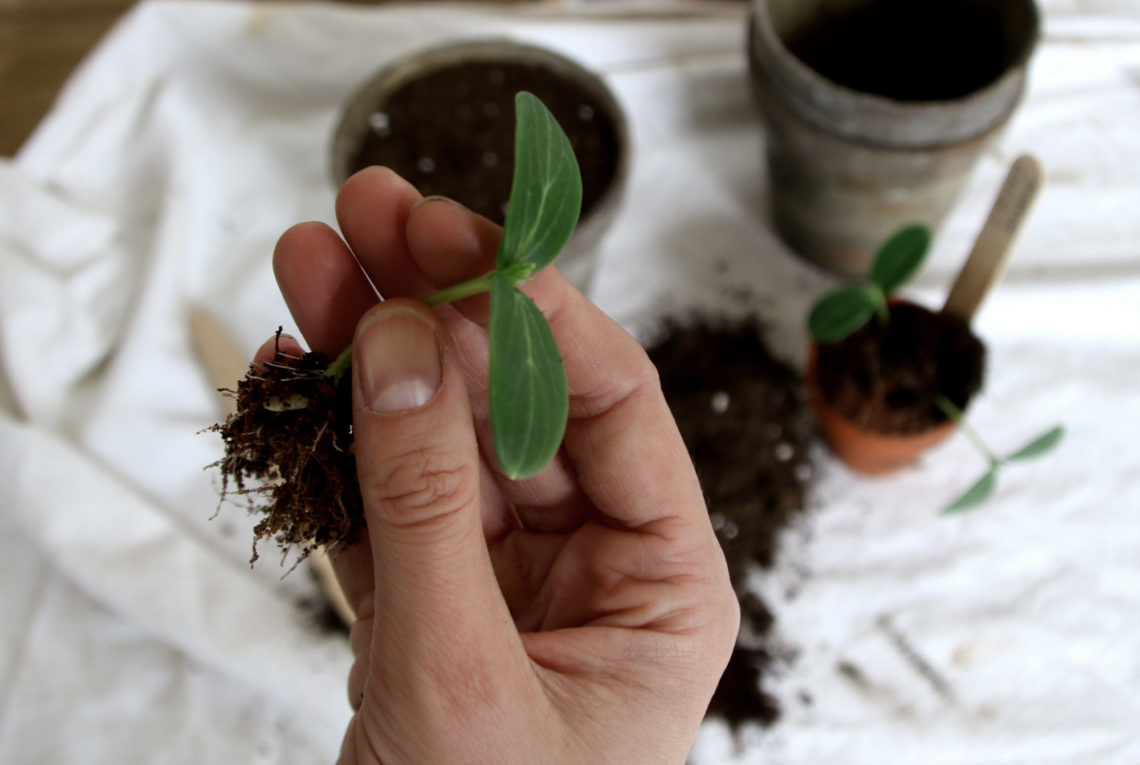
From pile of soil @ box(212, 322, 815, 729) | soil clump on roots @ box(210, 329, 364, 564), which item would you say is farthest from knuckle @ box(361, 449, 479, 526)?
pile of soil @ box(212, 322, 815, 729)

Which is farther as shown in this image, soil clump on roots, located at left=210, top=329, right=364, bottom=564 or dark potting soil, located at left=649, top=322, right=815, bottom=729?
dark potting soil, located at left=649, top=322, right=815, bottom=729

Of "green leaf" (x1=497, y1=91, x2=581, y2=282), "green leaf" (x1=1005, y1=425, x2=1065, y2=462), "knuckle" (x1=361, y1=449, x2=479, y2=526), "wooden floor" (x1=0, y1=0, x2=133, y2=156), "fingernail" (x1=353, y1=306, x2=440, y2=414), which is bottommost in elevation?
"green leaf" (x1=1005, y1=425, x2=1065, y2=462)

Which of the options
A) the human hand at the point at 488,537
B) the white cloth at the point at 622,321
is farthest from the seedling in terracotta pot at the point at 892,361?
the human hand at the point at 488,537

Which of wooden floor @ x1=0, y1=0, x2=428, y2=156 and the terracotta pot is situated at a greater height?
wooden floor @ x1=0, y1=0, x2=428, y2=156

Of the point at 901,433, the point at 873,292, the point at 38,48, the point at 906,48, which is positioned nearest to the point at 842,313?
the point at 873,292

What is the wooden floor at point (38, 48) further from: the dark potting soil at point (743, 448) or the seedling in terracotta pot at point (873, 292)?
the seedling in terracotta pot at point (873, 292)

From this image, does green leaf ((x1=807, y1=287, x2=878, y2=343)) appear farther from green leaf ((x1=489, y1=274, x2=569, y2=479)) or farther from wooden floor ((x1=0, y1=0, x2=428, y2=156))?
wooden floor ((x1=0, y1=0, x2=428, y2=156))

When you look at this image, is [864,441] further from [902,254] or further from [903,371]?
[902,254]

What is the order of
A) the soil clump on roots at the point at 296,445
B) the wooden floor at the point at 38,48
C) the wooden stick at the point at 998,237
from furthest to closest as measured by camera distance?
the wooden floor at the point at 38,48 → the wooden stick at the point at 998,237 → the soil clump on roots at the point at 296,445

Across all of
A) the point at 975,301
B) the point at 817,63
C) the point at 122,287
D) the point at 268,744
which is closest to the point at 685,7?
the point at 817,63
